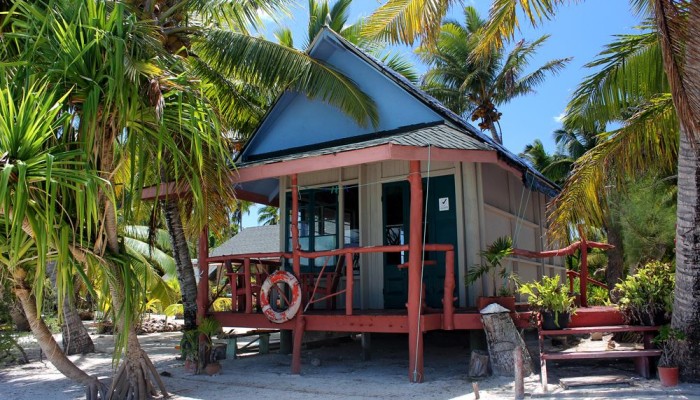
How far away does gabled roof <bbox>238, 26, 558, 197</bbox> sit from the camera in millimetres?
8578

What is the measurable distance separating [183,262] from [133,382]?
158 inches

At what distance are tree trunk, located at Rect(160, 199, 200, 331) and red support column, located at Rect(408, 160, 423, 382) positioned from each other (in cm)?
479

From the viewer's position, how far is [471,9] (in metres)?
30.5

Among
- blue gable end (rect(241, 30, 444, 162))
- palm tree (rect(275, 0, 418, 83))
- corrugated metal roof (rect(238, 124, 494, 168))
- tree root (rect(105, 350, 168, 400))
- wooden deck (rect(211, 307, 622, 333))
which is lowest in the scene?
tree root (rect(105, 350, 168, 400))

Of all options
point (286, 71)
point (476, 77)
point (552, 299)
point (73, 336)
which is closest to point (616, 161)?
point (552, 299)

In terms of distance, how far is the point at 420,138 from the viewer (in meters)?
8.58

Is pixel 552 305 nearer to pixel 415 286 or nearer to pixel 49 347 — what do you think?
pixel 415 286

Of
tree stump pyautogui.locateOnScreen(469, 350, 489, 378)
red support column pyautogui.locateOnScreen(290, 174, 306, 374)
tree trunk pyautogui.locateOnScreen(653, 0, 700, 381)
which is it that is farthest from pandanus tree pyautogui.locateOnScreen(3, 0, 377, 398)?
tree trunk pyautogui.locateOnScreen(653, 0, 700, 381)

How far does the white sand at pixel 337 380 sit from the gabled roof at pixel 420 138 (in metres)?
3.26

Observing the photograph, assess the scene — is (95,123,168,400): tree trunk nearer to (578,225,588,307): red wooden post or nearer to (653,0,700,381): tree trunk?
(653,0,700,381): tree trunk

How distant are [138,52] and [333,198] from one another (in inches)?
203

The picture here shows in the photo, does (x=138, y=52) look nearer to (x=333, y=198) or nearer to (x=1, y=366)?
(x=333, y=198)

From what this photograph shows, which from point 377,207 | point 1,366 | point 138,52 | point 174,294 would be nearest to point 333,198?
point 377,207

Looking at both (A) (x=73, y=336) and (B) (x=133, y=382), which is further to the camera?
(A) (x=73, y=336)
